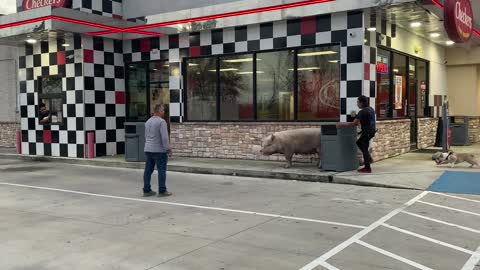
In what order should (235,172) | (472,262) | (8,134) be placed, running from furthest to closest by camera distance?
(8,134), (235,172), (472,262)

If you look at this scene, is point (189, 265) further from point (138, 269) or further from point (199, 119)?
point (199, 119)

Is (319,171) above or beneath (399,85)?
beneath

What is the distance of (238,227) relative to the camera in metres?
6.43

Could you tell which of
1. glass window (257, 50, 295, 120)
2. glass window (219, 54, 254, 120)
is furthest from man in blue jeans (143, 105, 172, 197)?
glass window (219, 54, 254, 120)

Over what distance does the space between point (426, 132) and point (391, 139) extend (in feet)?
12.4

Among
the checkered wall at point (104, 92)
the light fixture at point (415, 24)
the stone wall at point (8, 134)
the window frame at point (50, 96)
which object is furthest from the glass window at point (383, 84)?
the stone wall at point (8, 134)

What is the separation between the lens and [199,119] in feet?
46.9

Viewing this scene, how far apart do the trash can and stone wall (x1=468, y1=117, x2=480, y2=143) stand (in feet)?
2.62

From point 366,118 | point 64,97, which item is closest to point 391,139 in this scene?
point 366,118

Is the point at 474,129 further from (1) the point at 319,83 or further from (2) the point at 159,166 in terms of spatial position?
(2) the point at 159,166

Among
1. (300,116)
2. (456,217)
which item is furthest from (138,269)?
(300,116)

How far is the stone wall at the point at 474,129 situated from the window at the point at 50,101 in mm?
14378

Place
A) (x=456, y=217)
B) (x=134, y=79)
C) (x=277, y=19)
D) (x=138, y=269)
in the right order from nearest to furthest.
Result: (x=138, y=269) → (x=456, y=217) → (x=277, y=19) → (x=134, y=79)

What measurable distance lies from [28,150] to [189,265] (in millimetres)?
13093
